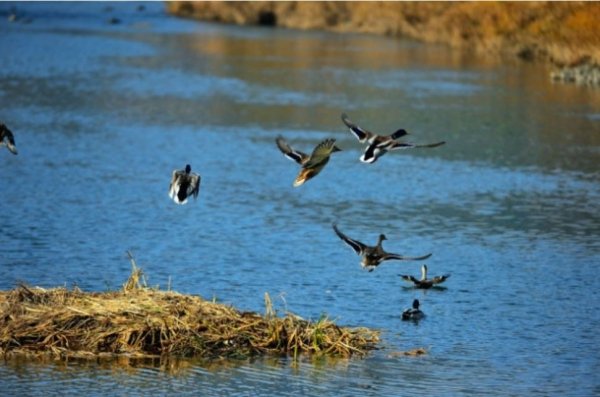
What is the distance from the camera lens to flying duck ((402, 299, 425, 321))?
43.8 feet

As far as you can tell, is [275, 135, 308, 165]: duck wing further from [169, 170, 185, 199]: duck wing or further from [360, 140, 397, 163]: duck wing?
[169, 170, 185, 199]: duck wing

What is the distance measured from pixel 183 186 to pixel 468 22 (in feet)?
128

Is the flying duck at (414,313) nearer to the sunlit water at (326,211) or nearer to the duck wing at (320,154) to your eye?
the sunlit water at (326,211)

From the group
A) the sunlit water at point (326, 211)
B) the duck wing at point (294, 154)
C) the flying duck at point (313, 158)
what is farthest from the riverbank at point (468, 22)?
the flying duck at point (313, 158)

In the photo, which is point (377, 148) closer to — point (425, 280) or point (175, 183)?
point (175, 183)

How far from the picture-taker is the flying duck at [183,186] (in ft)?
35.9

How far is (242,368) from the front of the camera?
11078mm

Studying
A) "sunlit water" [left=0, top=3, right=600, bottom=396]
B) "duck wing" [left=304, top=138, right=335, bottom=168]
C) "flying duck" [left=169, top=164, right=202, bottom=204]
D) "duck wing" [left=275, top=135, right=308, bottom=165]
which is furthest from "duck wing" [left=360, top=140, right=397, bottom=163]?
"sunlit water" [left=0, top=3, right=600, bottom=396]

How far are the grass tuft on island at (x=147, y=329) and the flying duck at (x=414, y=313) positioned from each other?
1.68 meters

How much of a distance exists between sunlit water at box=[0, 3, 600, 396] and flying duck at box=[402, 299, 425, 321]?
0.58 feet

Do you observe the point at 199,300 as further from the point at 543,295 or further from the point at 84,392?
the point at 543,295

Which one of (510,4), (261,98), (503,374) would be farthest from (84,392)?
(510,4)

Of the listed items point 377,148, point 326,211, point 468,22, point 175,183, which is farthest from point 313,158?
point 468,22

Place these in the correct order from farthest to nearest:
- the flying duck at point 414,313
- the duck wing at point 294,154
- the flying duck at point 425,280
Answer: the flying duck at point 425,280, the flying duck at point 414,313, the duck wing at point 294,154
